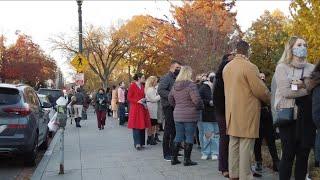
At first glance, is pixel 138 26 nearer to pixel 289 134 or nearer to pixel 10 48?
pixel 10 48

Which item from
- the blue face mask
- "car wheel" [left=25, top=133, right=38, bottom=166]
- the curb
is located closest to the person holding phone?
the blue face mask

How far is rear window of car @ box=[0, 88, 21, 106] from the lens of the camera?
10.2 meters

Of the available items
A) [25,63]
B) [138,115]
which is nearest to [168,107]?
[138,115]

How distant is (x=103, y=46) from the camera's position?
76375 millimetres

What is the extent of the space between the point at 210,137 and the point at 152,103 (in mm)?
3164

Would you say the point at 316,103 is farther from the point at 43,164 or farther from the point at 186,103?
the point at 43,164

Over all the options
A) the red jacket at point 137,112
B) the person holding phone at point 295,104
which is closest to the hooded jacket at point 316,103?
the person holding phone at point 295,104

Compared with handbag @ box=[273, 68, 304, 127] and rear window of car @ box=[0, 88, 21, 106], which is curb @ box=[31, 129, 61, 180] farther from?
handbag @ box=[273, 68, 304, 127]

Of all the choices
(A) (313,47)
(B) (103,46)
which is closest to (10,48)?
(B) (103,46)

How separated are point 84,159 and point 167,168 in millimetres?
2414

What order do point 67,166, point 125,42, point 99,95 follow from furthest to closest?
point 125,42, point 99,95, point 67,166

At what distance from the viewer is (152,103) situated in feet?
42.9

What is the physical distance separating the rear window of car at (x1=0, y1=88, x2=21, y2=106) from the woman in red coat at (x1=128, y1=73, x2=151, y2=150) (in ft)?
9.32

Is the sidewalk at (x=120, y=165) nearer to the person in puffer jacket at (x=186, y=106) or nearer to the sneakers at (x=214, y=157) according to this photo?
the sneakers at (x=214, y=157)
